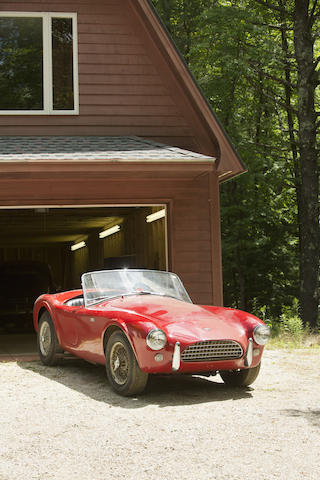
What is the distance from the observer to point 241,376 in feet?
25.0

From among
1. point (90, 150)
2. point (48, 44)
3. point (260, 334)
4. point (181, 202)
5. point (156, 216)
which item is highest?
point (48, 44)

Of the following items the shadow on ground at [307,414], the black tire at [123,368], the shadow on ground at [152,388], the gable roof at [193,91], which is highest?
the gable roof at [193,91]

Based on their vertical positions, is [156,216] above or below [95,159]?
below

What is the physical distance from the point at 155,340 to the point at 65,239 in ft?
69.9

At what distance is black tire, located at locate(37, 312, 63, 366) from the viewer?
29.8 feet

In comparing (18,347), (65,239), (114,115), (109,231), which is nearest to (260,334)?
(18,347)

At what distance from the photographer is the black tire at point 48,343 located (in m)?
9.08

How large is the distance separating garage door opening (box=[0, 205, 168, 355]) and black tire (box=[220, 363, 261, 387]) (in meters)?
4.55

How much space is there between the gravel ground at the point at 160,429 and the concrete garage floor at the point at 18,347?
6.03ft

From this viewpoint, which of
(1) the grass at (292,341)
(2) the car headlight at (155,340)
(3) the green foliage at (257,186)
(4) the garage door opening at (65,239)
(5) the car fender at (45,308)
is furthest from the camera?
(3) the green foliage at (257,186)

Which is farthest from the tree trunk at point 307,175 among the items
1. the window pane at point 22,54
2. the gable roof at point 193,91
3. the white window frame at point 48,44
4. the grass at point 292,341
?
the window pane at point 22,54

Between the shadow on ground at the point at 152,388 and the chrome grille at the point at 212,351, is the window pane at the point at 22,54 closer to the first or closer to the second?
the shadow on ground at the point at 152,388

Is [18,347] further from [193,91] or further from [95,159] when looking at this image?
[193,91]

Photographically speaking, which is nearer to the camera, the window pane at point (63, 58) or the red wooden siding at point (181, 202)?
the red wooden siding at point (181, 202)
